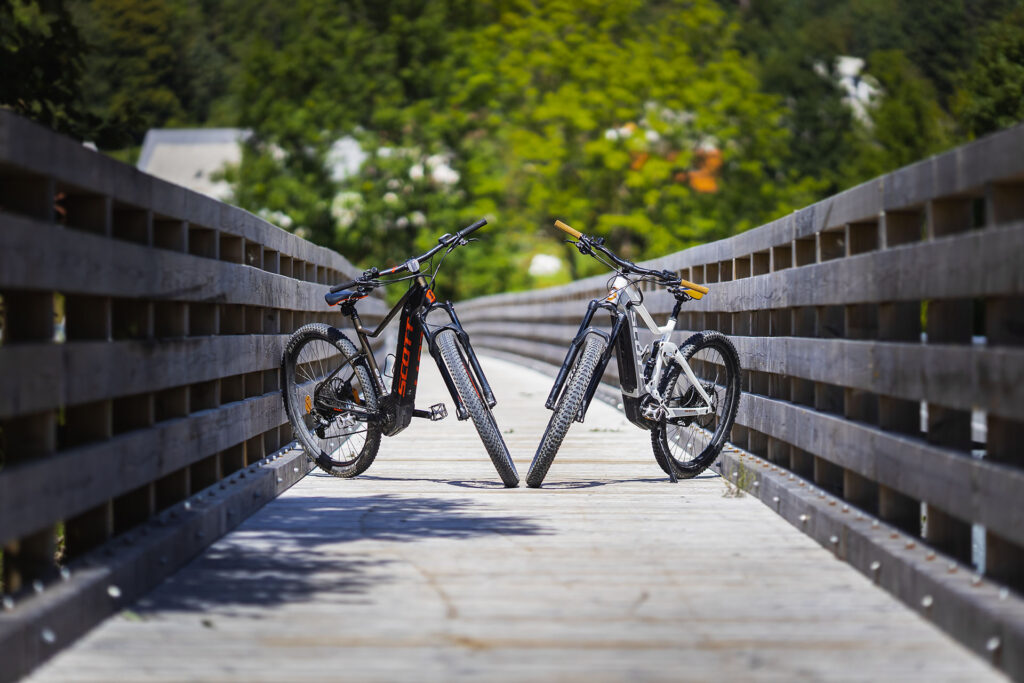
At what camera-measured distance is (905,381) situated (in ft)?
14.9

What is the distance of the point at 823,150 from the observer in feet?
183

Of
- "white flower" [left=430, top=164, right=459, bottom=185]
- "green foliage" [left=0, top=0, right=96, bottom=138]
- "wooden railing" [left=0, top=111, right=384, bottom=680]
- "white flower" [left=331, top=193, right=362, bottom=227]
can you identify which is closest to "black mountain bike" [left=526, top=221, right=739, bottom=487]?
"wooden railing" [left=0, top=111, right=384, bottom=680]

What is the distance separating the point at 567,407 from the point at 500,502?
66 centimetres

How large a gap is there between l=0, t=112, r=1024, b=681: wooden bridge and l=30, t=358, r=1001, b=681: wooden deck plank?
2 cm

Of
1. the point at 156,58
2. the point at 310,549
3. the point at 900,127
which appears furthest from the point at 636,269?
the point at 156,58

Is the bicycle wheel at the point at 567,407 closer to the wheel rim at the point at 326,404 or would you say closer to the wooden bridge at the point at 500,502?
the wooden bridge at the point at 500,502

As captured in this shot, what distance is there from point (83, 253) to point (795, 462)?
12.0ft

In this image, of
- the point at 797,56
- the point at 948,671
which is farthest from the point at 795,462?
the point at 797,56

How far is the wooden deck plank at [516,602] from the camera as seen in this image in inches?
144

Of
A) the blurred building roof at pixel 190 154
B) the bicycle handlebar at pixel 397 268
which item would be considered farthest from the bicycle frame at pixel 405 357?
the blurred building roof at pixel 190 154

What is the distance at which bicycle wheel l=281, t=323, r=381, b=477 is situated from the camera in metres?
7.48

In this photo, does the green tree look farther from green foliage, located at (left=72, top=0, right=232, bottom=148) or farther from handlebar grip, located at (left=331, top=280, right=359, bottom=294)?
green foliage, located at (left=72, top=0, right=232, bottom=148)

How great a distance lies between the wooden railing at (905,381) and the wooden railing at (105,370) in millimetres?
2506

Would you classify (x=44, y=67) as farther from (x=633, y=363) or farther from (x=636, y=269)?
(x=633, y=363)
